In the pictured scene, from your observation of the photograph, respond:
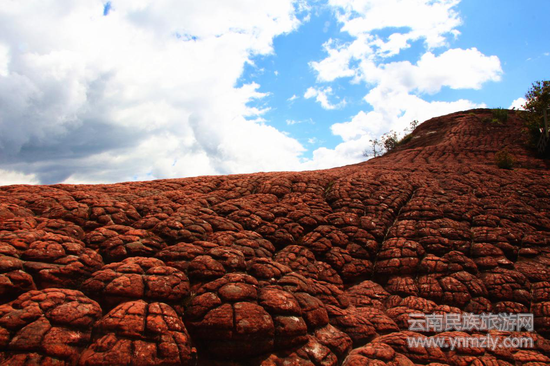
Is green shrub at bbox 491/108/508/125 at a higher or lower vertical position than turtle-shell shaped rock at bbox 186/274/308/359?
higher

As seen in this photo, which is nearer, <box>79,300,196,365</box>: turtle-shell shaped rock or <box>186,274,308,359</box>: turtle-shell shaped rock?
<box>79,300,196,365</box>: turtle-shell shaped rock

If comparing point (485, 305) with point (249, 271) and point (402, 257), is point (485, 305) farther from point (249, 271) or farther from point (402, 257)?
point (249, 271)

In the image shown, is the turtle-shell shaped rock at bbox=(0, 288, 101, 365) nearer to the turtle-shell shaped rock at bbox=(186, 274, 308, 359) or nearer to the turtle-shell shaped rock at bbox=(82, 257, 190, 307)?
the turtle-shell shaped rock at bbox=(82, 257, 190, 307)

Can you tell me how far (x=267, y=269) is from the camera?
7.94 m

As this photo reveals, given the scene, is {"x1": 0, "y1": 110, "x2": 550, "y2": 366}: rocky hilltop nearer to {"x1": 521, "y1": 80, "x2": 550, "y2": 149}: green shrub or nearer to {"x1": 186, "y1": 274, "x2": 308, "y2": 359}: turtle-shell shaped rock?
{"x1": 186, "y1": 274, "x2": 308, "y2": 359}: turtle-shell shaped rock

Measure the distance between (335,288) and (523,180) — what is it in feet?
43.5

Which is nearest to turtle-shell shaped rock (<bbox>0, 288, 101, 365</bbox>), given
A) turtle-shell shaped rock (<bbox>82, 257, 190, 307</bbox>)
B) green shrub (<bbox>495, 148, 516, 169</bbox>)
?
turtle-shell shaped rock (<bbox>82, 257, 190, 307</bbox>)

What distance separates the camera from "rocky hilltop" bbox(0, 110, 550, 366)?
576cm

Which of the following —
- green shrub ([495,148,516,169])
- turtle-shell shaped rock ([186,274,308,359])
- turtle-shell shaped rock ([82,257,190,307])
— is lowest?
turtle-shell shaped rock ([186,274,308,359])

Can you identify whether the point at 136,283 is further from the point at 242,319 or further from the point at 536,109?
the point at 536,109

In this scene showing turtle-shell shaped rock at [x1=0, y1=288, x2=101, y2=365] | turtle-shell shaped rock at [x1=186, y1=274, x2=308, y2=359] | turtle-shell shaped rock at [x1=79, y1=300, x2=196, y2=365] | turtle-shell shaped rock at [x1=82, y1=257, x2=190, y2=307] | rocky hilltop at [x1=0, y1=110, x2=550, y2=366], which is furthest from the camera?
turtle-shell shaped rock at [x1=82, y1=257, x2=190, y2=307]

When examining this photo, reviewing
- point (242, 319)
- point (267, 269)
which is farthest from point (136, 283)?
point (267, 269)

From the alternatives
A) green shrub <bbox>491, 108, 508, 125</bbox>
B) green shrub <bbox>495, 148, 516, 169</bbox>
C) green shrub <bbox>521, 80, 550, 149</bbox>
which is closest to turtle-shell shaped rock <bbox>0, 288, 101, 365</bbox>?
green shrub <bbox>495, 148, 516, 169</bbox>

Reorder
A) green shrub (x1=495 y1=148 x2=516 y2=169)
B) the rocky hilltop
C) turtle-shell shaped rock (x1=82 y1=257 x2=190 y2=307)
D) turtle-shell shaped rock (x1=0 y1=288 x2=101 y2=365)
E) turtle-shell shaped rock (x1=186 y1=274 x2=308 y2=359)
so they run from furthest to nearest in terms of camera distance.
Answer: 1. green shrub (x1=495 y1=148 x2=516 y2=169)
2. turtle-shell shaped rock (x1=82 y1=257 x2=190 y2=307)
3. turtle-shell shaped rock (x1=186 y1=274 x2=308 y2=359)
4. the rocky hilltop
5. turtle-shell shaped rock (x1=0 y1=288 x2=101 y2=365)
